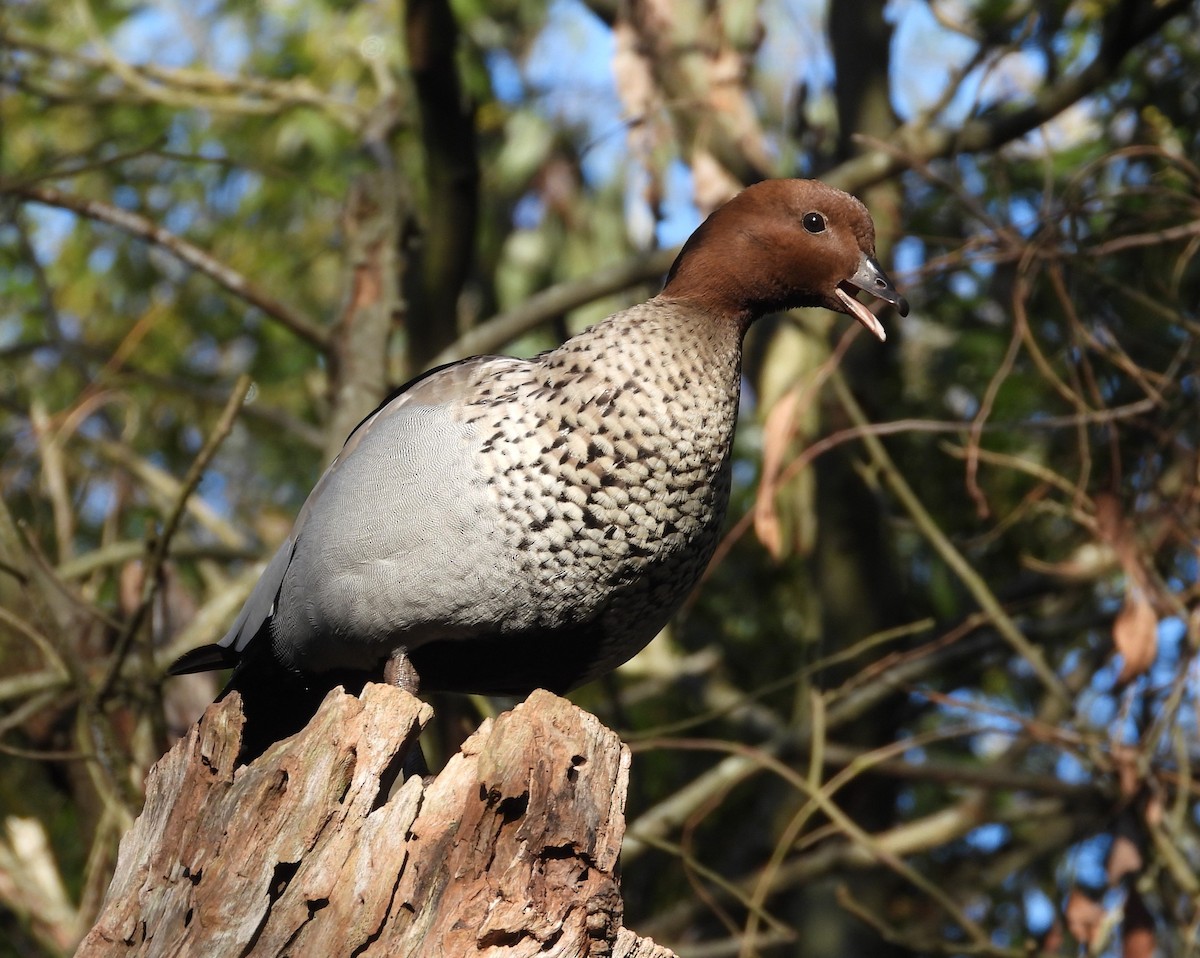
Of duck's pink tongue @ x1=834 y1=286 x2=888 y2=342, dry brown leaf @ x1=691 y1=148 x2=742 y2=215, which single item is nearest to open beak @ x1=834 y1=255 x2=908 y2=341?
duck's pink tongue @ x1=834 y1=286 x2=888 y2=342

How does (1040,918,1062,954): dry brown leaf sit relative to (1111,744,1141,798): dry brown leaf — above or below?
below

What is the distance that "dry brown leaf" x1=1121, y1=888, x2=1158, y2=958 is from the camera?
4.38m

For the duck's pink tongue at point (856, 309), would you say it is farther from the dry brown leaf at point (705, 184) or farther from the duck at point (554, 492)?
the dry brown leaf at point (705, 184)

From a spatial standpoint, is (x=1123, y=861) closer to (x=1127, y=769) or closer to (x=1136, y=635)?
(x=1127, y=769)

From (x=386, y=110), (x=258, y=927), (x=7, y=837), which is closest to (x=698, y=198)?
(x=386, y=110)

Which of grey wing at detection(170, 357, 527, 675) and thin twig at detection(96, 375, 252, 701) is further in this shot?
thin twig at detection(96, 375, 252, 701)

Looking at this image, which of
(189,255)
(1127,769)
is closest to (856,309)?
(1127,769)

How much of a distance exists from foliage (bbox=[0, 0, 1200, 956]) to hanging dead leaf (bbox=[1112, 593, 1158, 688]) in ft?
0.06

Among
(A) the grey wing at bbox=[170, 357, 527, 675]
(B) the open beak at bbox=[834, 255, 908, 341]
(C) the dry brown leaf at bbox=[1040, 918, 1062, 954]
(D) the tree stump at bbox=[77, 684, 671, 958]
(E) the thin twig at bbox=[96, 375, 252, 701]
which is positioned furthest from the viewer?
(C) the dry brown leaf at bbox=[1040, 918, 1062, 954]

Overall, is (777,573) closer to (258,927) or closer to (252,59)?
(252,59)

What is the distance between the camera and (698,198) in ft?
18.3

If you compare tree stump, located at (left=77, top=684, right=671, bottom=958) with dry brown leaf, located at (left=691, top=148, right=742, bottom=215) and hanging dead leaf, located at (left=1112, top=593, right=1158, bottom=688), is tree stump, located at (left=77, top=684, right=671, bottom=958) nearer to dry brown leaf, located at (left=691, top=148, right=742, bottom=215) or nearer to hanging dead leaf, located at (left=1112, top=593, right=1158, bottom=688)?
hanging dead leaf, located at (left=1112, top=593, right=1158, bottom=688)

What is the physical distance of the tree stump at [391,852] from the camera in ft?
8.18

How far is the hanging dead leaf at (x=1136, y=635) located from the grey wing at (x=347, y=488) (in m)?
1.95
